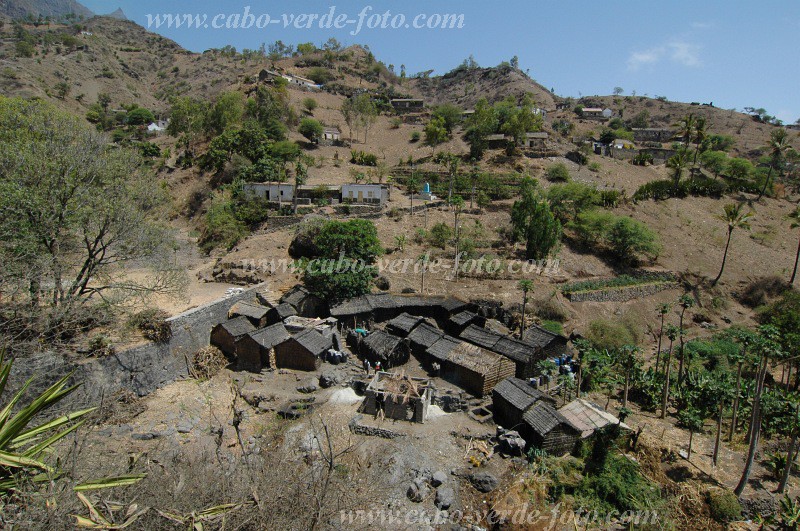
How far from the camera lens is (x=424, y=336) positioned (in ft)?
71.4

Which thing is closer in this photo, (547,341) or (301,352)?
(301,352)

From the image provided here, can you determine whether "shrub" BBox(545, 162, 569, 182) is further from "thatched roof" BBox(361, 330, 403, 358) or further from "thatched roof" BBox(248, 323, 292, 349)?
"thatched roof" BBox(248, 323, 292, 349)

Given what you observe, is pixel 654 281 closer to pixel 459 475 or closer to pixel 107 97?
pixel 459 475

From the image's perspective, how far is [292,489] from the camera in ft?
25.0

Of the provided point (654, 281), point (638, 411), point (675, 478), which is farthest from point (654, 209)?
point (675, 478)

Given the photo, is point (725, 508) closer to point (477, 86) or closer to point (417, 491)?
point (417, 491)

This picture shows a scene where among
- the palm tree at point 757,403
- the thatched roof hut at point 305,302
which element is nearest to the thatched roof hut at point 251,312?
the thatched roof hut at point 305,302

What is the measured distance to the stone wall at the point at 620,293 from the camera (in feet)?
103

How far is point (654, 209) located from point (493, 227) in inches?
Answer: 749

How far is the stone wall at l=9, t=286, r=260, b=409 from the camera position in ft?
46.9

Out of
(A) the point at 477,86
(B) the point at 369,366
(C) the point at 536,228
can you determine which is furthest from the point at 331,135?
(A) the point at 477,86

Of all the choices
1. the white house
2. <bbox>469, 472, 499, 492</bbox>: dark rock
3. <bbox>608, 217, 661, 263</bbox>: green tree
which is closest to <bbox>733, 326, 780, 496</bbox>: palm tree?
<bbox>469, 472, 499, 492</bbox>: dark rock

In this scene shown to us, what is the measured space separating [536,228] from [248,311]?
71.9 feet

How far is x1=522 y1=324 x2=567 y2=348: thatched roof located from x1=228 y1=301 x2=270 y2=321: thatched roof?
517 inches
